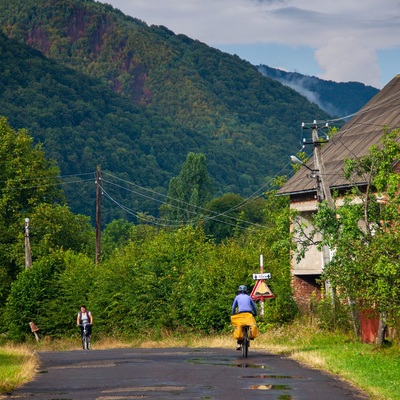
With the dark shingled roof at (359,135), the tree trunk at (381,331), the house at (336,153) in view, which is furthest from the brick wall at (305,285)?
the tree trunk at (381,331)

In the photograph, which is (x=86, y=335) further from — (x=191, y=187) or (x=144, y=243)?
(x=191, y=187)

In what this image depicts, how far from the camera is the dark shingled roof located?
39625mm

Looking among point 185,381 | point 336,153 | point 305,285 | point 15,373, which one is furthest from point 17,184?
point 185,381

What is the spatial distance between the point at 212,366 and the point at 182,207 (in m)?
113

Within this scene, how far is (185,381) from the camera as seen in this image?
704 inches

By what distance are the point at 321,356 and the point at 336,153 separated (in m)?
19.7

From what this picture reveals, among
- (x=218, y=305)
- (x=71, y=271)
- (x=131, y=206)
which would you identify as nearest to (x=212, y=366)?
(x=218, y=305)

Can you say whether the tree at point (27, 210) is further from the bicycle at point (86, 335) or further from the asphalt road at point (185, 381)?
the asphalt road at point (185, 381)

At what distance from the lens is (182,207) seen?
134m

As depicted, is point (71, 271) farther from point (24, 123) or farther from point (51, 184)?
point (24, 123)

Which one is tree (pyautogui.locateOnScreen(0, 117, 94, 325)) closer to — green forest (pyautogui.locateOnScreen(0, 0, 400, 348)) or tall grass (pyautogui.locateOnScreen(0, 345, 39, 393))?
green forest (pyautogui.locateOnScreen(0, 0, 400, 348))

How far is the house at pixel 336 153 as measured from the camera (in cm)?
4025

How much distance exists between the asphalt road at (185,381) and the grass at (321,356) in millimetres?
343

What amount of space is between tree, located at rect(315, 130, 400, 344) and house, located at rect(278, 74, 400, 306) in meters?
12.5
